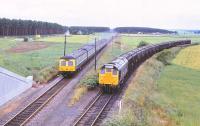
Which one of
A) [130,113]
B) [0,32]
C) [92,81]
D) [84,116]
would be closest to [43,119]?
[84,116]

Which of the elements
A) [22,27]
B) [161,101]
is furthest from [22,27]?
[161,101]

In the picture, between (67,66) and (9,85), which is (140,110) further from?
(67,66)

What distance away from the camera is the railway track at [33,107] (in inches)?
1118

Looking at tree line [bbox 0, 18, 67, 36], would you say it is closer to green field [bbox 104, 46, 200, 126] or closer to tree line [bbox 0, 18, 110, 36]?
tree line [bbox 0, 18, 110, 36]

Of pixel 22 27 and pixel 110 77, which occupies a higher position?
pixel 22 27

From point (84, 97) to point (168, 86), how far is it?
12.5m

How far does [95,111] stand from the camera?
103ft

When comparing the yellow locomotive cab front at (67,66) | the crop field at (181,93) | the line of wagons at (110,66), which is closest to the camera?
the crop field at (181,93)

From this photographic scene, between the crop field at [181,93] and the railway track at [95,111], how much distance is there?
4.77 metres

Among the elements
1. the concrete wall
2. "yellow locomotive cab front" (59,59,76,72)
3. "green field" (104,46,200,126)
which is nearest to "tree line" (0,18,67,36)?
"yellow locomotive cab front" (59,59,76,72)

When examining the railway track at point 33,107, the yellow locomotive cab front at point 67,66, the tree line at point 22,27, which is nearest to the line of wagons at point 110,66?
the yellow locomotive cab front at point 67,66

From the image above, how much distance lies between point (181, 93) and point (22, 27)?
385ft

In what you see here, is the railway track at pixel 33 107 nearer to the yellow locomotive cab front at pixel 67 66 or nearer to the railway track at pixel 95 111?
the railway track at pixel 95 111

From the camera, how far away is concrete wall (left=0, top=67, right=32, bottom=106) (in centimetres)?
3394
